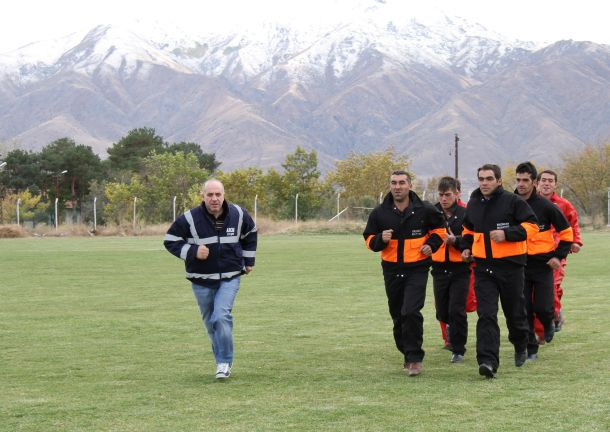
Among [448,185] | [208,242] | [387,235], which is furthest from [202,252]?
[448,185]

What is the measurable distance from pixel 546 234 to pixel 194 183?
6995cm

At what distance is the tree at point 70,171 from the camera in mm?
98625

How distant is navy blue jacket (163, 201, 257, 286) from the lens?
9672 millimetres

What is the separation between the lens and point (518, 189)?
35.6 feet

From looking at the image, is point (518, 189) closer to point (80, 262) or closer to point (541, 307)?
point (541, 307)

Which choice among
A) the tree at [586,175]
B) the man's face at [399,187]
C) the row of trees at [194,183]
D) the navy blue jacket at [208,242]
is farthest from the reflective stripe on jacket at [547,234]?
the tree at [586,175]

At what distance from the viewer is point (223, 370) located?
376 inches

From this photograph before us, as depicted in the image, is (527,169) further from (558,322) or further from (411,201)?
(558,322)

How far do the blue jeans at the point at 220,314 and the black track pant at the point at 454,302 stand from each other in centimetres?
227

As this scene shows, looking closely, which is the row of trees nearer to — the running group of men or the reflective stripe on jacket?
the reflective stripe on jacket

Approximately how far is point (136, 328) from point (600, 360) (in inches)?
236

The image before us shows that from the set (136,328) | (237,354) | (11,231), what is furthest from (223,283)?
(11,231)

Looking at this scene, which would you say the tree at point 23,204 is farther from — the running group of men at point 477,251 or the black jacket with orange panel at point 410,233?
the black jacket with orange panel at point 410,233

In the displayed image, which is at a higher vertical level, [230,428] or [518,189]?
[518,189]
